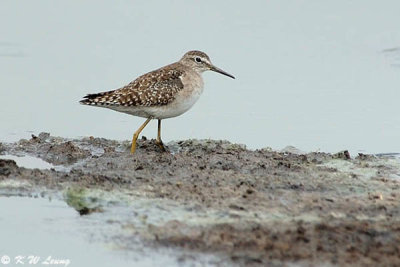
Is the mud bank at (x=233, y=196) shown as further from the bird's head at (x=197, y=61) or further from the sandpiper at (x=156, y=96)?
the bird's head at (x=197, y=61)

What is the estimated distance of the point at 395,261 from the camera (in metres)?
8.25

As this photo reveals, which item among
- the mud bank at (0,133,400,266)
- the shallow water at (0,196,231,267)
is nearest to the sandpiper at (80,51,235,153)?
the mud bank at (0,133,400,266)

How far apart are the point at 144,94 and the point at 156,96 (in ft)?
0.49

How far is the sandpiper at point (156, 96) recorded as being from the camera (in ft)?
42.1

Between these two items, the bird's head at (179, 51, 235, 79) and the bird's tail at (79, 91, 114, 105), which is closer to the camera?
the bird's tail at (79, 91, 114, 105)

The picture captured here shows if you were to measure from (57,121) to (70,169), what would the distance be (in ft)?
8.15

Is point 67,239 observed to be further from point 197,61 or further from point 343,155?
point 197,61

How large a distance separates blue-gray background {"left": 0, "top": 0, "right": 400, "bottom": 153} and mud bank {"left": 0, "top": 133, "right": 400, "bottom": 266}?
44.0 inches

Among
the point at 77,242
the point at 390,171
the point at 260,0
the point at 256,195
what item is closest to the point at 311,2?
the point at 260,0

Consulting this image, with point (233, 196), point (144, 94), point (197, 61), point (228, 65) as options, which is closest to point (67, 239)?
point (233, 196)

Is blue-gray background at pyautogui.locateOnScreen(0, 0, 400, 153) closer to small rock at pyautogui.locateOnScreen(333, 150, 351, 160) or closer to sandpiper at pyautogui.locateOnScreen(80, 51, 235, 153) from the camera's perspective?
sandpiper at pyautogui.locateOnScreen(80, 51, 235, 153)

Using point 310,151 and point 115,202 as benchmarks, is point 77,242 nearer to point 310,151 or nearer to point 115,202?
point 115,202

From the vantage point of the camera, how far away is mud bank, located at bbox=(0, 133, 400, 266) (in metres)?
8.61

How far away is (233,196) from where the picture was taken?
9852 millimetres
